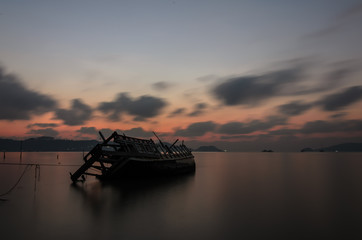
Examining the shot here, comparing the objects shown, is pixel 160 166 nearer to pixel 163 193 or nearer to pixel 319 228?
pixel 163 193

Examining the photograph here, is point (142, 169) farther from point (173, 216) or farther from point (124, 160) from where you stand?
point (173, 216)

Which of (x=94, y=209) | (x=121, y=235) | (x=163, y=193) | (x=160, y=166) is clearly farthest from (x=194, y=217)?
(x=160, y=166)

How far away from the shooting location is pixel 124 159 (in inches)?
947

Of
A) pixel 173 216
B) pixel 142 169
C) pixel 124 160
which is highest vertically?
pixel 124 160

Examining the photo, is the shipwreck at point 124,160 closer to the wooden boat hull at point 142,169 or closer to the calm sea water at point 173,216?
the wooden boat hull at point 142,169

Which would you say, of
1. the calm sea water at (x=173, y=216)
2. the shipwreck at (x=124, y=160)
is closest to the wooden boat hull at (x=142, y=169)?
the shipwreck at (x=124, y=160)

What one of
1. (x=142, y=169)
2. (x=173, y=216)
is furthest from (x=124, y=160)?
(x=173, y=216)

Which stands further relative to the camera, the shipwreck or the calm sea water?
the shipwreck

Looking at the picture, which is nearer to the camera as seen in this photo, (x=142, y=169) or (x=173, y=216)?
(x=173, y=216)

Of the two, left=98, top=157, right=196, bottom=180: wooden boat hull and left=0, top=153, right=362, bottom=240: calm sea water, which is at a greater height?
left=98, top=157, right=196, bottom=180: wooden boat hull

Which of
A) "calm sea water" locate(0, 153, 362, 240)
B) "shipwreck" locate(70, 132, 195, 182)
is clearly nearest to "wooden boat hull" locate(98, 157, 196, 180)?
"shipwreck" locate(70, 132, 195, 182)

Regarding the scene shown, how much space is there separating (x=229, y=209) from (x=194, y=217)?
10.3ft

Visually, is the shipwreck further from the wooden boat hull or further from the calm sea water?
the calm sea water

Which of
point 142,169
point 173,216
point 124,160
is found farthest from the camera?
point 142,169
